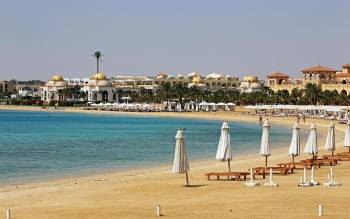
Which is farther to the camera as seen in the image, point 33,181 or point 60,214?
point 33,181

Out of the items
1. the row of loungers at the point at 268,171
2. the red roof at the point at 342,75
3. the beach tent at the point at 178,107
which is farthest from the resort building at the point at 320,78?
the row of loungers at the point at 268,171

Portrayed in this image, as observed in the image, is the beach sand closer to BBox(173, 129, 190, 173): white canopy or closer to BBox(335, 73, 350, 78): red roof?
BBox(173, 129, 190, 173): white canopy

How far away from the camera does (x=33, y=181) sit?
31.4m

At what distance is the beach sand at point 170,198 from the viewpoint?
19.9 m

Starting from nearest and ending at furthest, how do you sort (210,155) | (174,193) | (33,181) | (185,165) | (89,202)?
(89,202) → (174,193) → (185,165) → (33,181) → (210,155)

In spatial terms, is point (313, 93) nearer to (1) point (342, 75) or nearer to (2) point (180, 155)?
(1) point (342, 75)

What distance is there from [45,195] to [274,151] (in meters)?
26.1

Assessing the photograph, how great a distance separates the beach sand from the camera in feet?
65.4

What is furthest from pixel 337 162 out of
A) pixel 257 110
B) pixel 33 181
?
pixel 257 110

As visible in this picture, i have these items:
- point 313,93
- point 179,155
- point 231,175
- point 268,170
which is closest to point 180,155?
point 179,155

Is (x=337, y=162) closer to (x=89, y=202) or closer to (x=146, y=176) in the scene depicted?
(x=146, y=176)

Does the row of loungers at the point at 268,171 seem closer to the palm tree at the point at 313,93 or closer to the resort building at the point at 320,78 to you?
the palm tree at the point at 313,93

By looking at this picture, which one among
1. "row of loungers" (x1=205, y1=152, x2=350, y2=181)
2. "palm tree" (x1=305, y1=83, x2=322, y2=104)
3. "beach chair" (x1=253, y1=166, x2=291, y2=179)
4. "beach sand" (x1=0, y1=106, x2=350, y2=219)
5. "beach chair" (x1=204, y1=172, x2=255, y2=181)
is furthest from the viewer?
"palm tree" (x1=305, y1=83, x2=322, y2=104)

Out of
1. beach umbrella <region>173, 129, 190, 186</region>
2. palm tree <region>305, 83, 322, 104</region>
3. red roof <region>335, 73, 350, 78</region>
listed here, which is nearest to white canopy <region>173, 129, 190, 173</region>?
beach umbrella <region>173, 129, 190, 186</region>
